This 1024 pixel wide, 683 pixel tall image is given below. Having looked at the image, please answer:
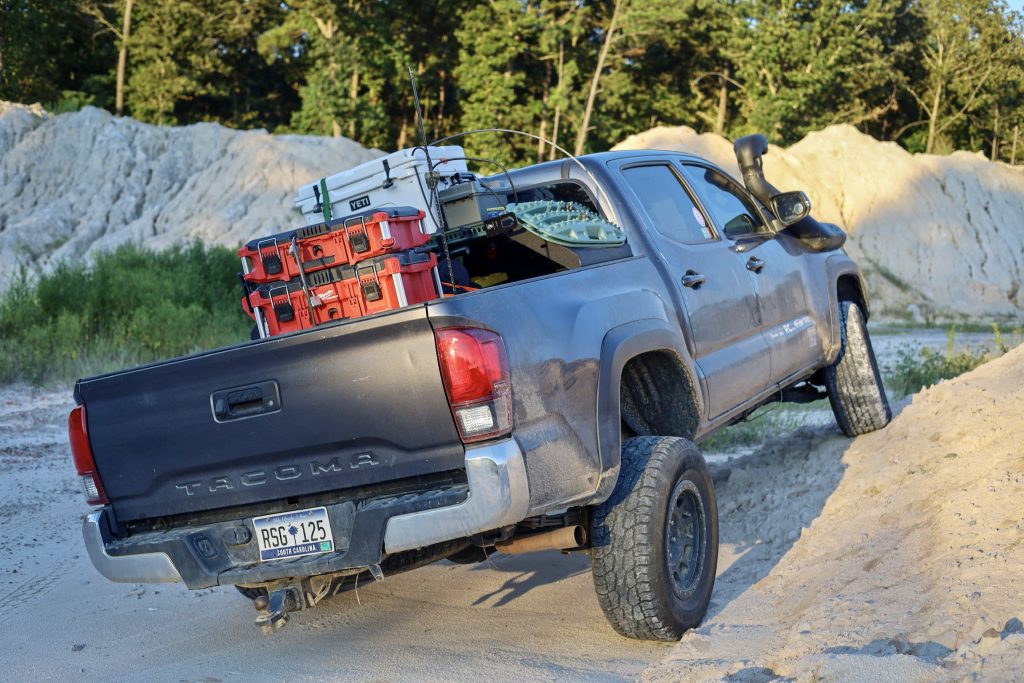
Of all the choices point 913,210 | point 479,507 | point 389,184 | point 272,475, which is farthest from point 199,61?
point 479,507

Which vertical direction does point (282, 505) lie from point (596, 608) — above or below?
above

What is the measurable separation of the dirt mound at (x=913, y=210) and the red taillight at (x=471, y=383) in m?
24.3

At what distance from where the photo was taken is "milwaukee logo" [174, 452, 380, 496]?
3971 millimetres

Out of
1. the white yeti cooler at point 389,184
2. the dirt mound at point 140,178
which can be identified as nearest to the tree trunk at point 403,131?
the dirt mound at point 140,178

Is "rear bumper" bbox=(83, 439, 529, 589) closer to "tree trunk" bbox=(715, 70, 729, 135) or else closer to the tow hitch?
the tow hitch

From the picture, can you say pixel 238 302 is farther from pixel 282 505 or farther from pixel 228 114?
pixel 228 114

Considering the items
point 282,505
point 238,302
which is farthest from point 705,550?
point 238,302

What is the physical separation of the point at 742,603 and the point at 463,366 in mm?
2006

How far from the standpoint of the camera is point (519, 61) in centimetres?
4122

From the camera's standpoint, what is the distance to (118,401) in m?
4.29

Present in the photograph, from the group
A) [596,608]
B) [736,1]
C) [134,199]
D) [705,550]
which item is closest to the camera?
[705,550]

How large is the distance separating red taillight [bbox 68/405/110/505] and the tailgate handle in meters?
0.65

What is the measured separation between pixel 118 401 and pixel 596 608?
2.33 metres

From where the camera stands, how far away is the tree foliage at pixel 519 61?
3791cm
